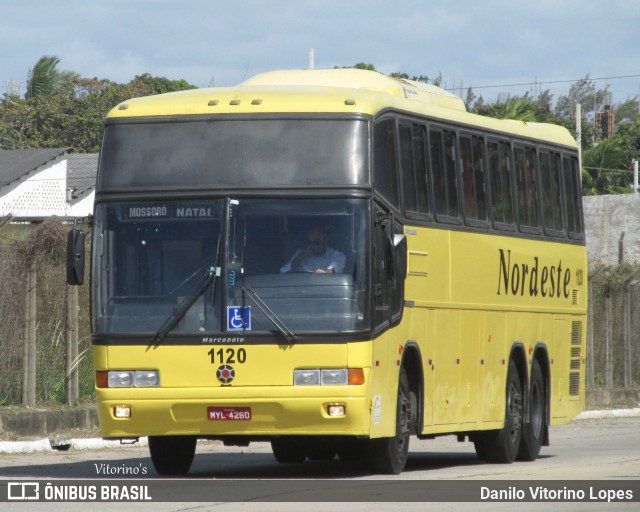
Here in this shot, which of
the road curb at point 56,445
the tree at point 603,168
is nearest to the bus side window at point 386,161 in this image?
the road curb at point 56,445

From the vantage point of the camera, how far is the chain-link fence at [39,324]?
19.1 m

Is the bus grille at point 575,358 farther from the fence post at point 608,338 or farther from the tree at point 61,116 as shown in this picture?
the tree at point 61,116

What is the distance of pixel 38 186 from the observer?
58312 millimetres

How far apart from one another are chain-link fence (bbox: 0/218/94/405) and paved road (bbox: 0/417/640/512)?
1312mm

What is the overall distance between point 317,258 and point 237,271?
2.28 feet

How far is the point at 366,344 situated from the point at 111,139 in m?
3.04

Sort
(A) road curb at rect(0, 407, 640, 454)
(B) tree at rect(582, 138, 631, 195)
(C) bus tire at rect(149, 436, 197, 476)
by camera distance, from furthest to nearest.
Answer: (B) tree at rect(582, 138, 631, 195), (A) road curb at rect(0, 407, 640, 454), (C) bus tire at rect(149, 436, 197, 476)

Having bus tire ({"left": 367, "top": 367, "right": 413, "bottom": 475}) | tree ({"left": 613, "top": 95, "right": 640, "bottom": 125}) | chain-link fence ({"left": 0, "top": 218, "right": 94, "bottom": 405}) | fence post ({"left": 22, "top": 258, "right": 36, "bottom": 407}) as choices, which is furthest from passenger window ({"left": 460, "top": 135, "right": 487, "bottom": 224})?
tree ({"left": 613, "top": 95, "right": 640, "bottom": 125})

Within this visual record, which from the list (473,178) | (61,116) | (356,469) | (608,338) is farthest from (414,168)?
Answer: (61,116)

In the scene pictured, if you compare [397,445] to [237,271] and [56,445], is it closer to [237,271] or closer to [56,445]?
[237,271]

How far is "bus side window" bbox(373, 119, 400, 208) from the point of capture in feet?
46.6

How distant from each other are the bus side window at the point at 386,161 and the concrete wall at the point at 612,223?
3714 centimetres

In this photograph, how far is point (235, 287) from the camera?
1363cm

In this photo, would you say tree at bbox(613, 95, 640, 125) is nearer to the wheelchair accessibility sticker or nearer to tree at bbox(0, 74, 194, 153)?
tree at bbox(0, 74, 194, 153)
